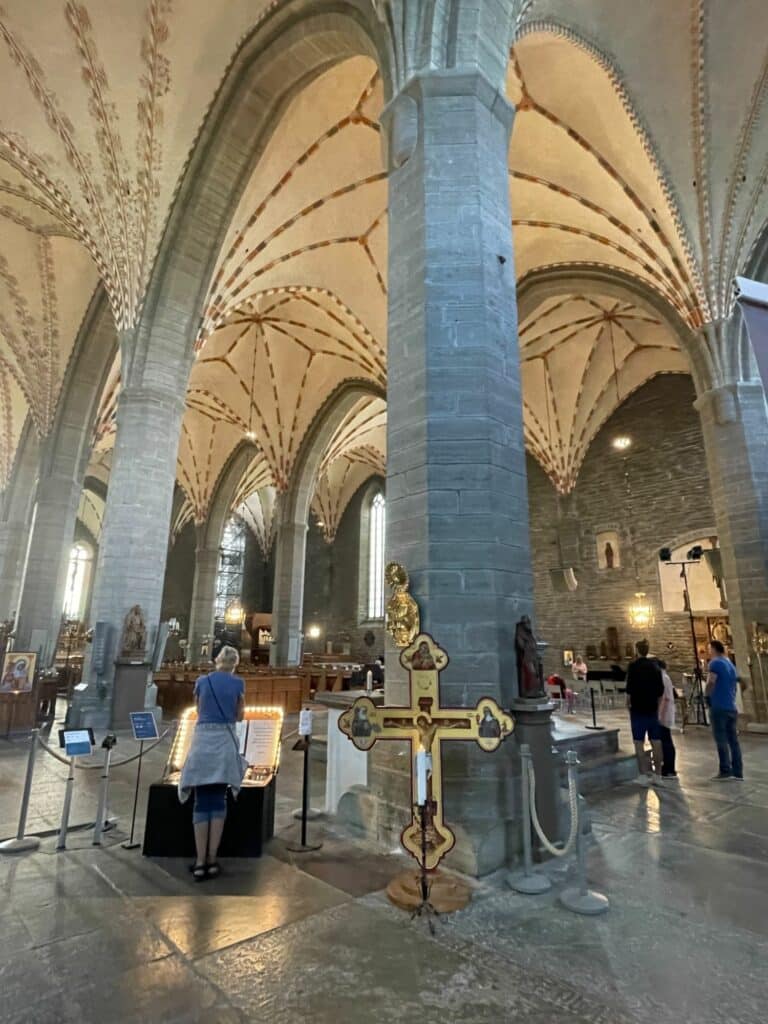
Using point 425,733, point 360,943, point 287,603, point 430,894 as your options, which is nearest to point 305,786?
point 430,894

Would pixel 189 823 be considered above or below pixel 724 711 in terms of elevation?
below

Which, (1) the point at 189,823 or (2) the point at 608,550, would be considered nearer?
(1) the point at 189,823

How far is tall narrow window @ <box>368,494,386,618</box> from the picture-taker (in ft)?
81.7

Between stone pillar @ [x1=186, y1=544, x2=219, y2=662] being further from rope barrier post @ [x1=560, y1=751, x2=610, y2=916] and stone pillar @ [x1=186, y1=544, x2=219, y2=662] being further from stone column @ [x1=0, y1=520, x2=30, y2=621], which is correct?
rope barrier post @ [x1=560, y1=751, x2=610, y2=916]

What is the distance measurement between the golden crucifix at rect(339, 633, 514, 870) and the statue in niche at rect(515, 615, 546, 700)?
2.41ft

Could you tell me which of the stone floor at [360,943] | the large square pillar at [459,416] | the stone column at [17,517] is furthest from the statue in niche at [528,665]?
the stone column at [17,517]

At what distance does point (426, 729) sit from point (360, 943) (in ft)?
2.86

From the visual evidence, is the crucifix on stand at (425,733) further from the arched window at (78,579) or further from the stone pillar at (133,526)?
the arched window at (78,579)

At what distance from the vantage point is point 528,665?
3260 mm

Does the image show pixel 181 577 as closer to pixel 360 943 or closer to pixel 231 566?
pixel 231 566

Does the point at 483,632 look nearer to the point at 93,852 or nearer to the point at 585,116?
the point at 93,852

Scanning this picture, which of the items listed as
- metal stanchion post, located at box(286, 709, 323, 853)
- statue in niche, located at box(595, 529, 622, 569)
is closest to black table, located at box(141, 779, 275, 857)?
metal stanchion post, located at box(286, 709, 323, 853)

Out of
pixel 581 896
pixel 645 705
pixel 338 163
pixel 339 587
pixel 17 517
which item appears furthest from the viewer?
pixel 339 587

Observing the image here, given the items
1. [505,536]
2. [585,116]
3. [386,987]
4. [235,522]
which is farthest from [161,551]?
[235,522]
